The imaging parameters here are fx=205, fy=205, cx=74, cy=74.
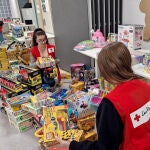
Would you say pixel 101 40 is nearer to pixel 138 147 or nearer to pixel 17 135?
pixel 17 135

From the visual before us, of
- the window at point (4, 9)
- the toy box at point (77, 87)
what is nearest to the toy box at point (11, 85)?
the toy box at point (77, 87)

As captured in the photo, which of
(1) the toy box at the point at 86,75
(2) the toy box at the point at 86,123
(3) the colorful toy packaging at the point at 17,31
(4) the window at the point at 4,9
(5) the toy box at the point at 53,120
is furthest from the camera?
(4) the window at the point at 4,9

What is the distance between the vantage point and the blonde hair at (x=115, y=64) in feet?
3.15

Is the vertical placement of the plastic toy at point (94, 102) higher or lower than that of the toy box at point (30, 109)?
higher

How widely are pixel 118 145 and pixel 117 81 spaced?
0.31 m

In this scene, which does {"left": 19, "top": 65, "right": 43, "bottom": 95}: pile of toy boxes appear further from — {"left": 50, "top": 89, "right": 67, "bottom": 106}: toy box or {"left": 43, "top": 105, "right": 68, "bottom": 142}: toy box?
{"left": 43, "top": 105, "right": 68, "bottom": 142}: toy box

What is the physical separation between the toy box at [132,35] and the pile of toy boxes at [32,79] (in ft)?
3.95

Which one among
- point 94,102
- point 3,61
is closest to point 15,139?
point 94,102

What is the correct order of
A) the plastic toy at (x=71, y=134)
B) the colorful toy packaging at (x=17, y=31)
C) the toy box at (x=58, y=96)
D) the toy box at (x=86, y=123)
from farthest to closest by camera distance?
1. the colorful toy packaging at (x=17, y=31)
2. the toy box at (x=58, y=96)
3. the toy box at (x=86, y=123)
4. the plastic toy at (x=71, y=134)

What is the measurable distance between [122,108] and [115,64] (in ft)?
0.68

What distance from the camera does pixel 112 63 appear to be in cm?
96

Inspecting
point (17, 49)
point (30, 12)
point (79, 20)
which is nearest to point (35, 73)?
point (79, 20)

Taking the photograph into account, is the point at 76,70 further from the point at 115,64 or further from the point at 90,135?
the point at 115,64

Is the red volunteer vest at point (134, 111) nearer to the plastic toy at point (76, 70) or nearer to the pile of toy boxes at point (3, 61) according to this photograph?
the plastic toy at point (76, 70)
